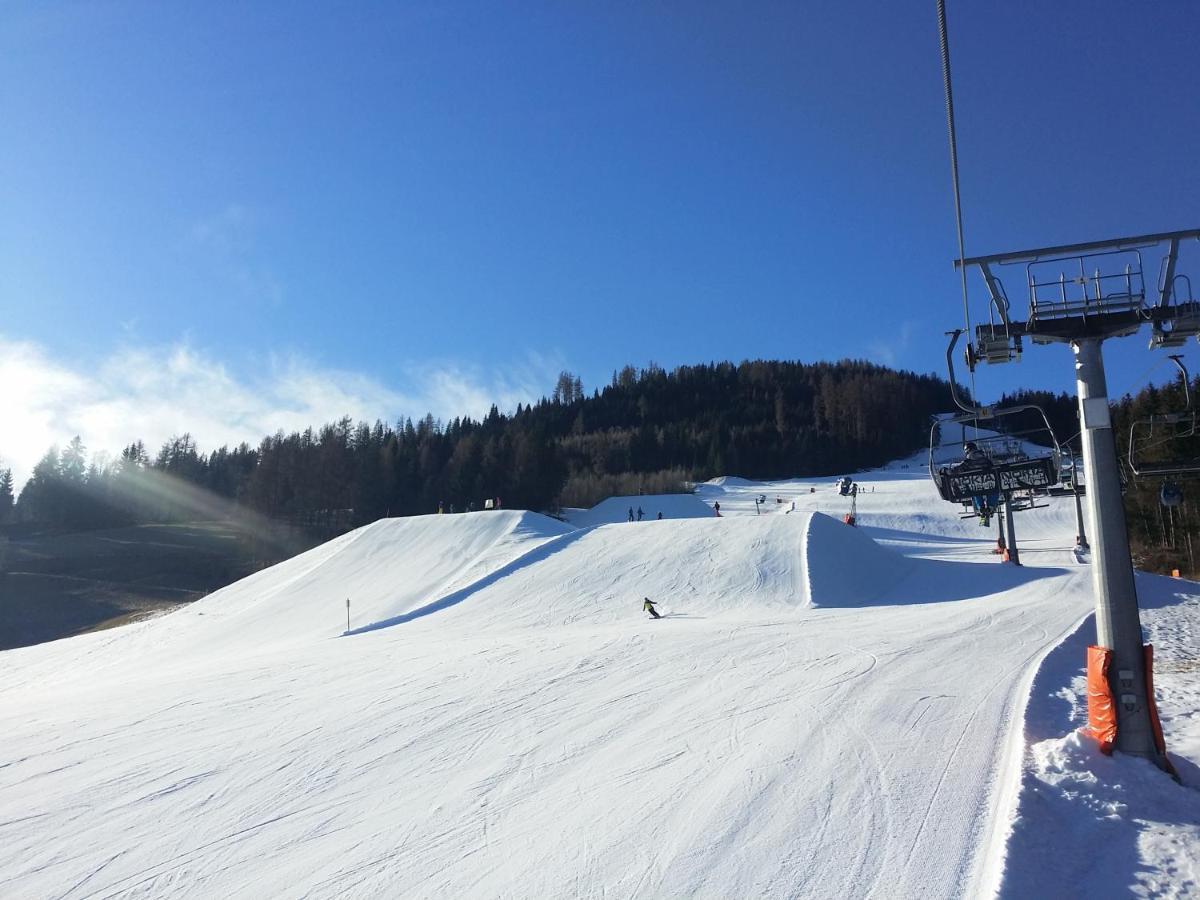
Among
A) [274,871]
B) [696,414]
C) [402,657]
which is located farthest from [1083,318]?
[696,414]

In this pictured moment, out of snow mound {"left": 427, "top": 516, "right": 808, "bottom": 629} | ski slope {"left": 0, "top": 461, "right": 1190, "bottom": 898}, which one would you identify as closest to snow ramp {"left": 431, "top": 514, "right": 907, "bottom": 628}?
snow mound {"left": 427, "top": 516, "right": 808, "bottom": 629}

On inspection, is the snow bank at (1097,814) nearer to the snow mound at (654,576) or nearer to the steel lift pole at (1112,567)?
the steel lift pole at (1112,567)

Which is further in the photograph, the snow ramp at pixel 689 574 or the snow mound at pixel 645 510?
the snow mound at pixel 645 510

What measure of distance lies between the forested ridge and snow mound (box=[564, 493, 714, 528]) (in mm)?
4049

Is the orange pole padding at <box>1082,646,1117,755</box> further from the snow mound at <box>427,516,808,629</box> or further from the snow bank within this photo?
the snow mound at <box>427,516,808,629</box>

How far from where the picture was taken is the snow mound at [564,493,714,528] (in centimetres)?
6322

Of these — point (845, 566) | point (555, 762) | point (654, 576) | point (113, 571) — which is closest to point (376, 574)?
point (654, 576)

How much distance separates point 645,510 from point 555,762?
5786cm

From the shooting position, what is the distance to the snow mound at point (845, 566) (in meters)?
23.5

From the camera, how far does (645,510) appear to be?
65312mm

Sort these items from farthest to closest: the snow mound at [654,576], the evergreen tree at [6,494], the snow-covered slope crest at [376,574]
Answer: the evergreen tree at [6,494] → the snow-covered slope crest at [376,574] → the snow mound at [654,576]

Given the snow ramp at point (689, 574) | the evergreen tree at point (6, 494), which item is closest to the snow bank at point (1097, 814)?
the snow ramp at point (689, 574)

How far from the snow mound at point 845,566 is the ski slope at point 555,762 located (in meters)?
3.12

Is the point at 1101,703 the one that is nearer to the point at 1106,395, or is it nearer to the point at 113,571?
the point at 1106,395
